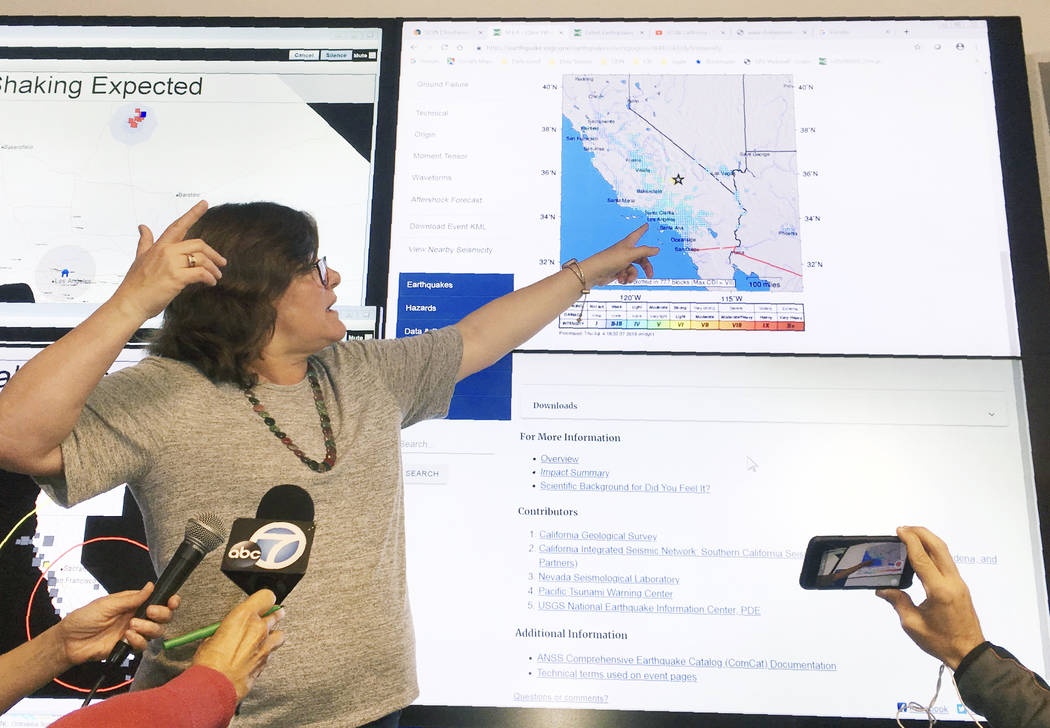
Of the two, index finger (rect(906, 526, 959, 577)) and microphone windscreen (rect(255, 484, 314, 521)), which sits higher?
microphone windscreen (rect(255, 484, 314, 521))

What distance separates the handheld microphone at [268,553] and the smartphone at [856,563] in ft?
2.18

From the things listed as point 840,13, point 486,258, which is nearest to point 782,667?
point 486,258

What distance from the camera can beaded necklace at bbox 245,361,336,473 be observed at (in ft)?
4.18

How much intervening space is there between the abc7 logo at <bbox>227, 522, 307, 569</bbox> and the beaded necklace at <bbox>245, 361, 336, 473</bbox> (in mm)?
276

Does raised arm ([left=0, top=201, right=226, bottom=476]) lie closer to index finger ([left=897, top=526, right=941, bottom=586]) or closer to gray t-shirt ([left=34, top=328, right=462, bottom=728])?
gray t-shirt ([left=34, top=328, right=462, bottom=728])

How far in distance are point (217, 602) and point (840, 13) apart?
7.06 feet

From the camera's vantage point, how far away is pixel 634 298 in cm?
203

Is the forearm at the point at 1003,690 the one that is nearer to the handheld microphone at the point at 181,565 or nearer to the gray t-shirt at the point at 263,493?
the gray t-shirt at the point at 263,493

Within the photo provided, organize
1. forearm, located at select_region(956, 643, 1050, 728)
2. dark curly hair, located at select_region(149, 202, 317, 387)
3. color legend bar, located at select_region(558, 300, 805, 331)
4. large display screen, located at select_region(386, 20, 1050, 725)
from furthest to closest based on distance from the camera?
color legend bar, located at select_region(558, 300, 805, 331) < large display screen, located at select_region(386, 20, 1050, 725) < dark curly hair, located at select_region(149, 202, 317, 387) < forearm, located at select_region(956, 643, 1050, 728)

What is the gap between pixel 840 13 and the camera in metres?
2.28

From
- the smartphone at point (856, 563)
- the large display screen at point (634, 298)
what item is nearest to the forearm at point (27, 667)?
the large display screen at point (634, 298)

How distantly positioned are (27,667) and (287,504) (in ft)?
1.46

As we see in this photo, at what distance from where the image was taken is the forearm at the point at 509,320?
159cm

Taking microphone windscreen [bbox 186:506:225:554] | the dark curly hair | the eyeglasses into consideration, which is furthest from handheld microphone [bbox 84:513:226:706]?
the eyeglasses
